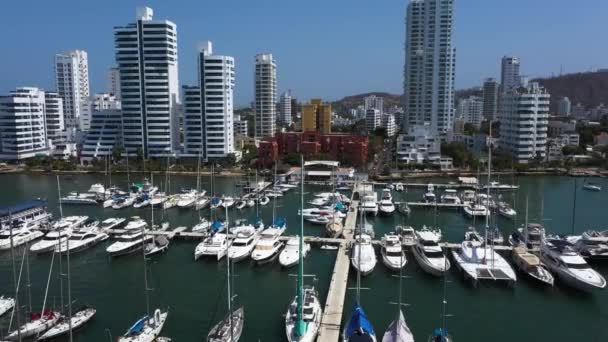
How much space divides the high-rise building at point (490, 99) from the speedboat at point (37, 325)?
337ft

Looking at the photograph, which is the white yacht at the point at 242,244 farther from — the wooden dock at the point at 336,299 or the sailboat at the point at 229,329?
the sailboat at the point at 229,329

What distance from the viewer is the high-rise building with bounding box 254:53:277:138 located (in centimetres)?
7250

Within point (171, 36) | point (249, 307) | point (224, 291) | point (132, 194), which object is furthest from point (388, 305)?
point (171, 36)

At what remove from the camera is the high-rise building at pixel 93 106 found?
61.3m

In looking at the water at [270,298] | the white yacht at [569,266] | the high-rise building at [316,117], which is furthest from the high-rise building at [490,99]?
the white yacht at [569,266]

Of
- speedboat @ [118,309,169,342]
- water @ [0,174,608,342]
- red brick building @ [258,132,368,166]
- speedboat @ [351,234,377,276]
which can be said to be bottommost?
water @ [0,174,608,342]

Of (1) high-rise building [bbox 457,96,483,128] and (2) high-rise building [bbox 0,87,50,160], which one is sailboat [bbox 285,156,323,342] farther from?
(1) high-rise building [bbox 457,96,483,128]

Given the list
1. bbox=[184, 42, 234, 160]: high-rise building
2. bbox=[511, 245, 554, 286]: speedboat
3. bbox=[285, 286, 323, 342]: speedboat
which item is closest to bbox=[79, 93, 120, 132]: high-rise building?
bbox=[184, 42, 234, 160]: high-rise building

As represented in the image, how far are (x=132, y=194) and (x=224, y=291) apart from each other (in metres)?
18.6

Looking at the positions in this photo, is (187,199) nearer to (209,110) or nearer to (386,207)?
(386,207)

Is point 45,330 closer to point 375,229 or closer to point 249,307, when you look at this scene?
point 249,307

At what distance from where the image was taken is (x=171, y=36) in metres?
51.5

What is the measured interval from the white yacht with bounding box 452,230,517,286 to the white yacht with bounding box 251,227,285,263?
7438 mm

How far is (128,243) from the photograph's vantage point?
20.8m
